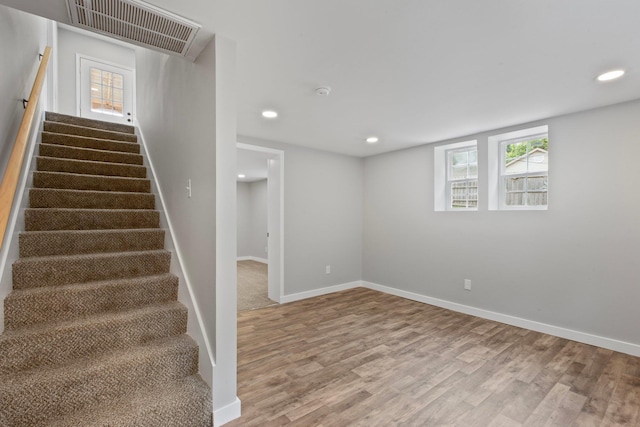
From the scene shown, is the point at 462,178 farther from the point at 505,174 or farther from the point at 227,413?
the point at 227,413

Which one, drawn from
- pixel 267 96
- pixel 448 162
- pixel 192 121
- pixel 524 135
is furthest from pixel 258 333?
pixel 524 135

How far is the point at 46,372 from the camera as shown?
1.52m

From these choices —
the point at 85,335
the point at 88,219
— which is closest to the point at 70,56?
the point at 88,219

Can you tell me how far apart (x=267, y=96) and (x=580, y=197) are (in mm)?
3243

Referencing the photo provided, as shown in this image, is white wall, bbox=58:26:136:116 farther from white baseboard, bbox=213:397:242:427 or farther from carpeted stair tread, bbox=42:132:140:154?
white baseboard, bbox=213:397:242:427

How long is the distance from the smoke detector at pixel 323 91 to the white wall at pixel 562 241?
7.48 feet

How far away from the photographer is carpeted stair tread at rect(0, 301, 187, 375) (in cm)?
153

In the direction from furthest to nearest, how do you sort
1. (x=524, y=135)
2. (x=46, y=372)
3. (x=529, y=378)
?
(x=524, y=135) → (x=529, y=378) → (x=46, y=372)

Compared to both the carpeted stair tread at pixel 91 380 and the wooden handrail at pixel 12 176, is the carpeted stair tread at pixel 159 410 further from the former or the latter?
the wooden handrail at pixel 12 176

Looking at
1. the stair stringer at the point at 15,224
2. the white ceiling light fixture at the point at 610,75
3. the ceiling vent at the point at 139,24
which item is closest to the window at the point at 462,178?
the white ceiling light fixture at the point at 610,75

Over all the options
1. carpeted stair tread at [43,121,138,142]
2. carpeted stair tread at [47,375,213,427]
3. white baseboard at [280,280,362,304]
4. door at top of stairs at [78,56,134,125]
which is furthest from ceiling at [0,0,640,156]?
door at top of stairs at [78,56,134,125]

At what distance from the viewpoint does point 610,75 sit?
7.00ft

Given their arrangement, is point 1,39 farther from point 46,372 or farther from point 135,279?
point 46,372

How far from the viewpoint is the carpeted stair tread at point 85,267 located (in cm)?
186
